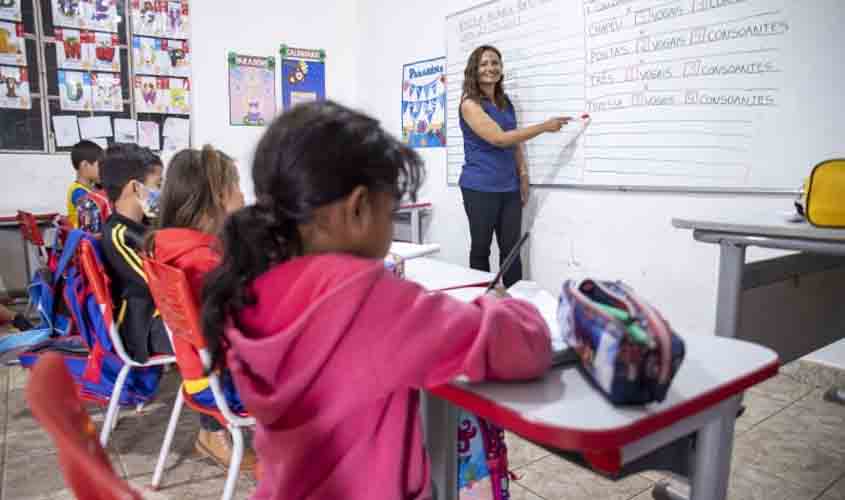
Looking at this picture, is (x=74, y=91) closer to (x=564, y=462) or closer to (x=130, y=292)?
(x=130, y=292)

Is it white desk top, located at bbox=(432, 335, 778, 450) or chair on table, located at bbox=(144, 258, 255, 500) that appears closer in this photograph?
white desk top, located at bbox=(432, 335, 778, 450)

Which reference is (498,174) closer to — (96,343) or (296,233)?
(96,343)

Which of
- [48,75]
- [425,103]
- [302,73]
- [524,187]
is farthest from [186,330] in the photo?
[302,73]

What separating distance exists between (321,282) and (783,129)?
7.20 ft

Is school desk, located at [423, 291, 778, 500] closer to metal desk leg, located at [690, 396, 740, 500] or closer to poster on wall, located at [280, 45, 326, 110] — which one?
metal desk leg, located at [690, 396, 740, 500]

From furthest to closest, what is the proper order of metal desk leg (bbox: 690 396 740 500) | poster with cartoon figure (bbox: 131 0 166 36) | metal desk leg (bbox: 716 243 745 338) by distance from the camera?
poster with cartoon figure (bbox: 131 0 166 36), metal desk leg (bbox: 716 243 745 338), metal desk leg (bbox: 690 396 740 500)

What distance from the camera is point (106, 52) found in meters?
4.09

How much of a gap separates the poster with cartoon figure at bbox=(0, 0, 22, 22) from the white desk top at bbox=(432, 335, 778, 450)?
4451mm

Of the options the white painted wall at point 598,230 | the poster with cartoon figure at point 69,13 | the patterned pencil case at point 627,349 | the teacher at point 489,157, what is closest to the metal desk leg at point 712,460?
the patterned pencil case at point 627,349

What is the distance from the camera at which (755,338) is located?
140 centimetres

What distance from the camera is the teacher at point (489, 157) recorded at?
9.45 feet

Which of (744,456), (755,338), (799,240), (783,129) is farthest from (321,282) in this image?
(783,129)

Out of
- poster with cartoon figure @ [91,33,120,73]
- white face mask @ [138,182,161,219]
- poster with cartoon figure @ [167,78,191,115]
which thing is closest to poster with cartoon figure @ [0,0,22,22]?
poster with cartoon figure @ [91,33,120,73]

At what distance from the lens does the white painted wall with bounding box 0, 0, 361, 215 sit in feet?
13.0
